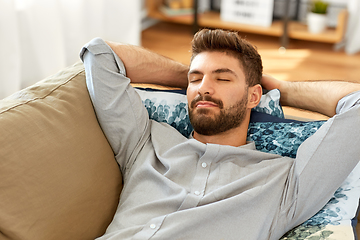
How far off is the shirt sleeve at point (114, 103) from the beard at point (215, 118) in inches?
7.6

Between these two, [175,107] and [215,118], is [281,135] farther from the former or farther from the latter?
[175,107]

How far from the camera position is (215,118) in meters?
1.42

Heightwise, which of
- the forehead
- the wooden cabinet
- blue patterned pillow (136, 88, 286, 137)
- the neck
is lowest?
the wooden cabinet

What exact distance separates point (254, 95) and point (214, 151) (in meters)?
0.30

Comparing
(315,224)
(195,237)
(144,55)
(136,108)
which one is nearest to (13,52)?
(144,55)

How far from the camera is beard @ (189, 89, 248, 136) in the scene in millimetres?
1425

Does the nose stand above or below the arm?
above

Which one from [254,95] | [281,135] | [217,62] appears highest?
[217,62]

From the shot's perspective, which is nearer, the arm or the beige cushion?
the beige cushion

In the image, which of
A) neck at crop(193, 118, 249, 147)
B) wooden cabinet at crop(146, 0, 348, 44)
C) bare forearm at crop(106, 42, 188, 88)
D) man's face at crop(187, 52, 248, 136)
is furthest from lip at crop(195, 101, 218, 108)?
wooden cabinet at crop(146, 0, 348, 44)

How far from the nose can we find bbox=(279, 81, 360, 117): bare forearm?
1.14 ft

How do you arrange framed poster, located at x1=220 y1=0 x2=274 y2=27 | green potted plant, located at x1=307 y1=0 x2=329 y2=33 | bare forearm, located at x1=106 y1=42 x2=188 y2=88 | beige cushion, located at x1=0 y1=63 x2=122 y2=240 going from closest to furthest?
beige cushion, located at x1=0 y1=63 x2=122 y2=240
bare forearm, located at x1=106 y1=42 x2=188 y2=88
green potted plant, located at x1=307 y1=0 x2=329 y2=33
framed poster, located at x1=220 y1=0 x2=274 y2=27

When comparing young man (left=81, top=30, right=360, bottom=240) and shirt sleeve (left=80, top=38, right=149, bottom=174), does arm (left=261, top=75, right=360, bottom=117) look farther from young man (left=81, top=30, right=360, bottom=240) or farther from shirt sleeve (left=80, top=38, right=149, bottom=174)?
shirt sleeve (left=80, top=38, right=149, bottom=174)

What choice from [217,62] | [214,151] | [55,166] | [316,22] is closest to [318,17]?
[316,22]
